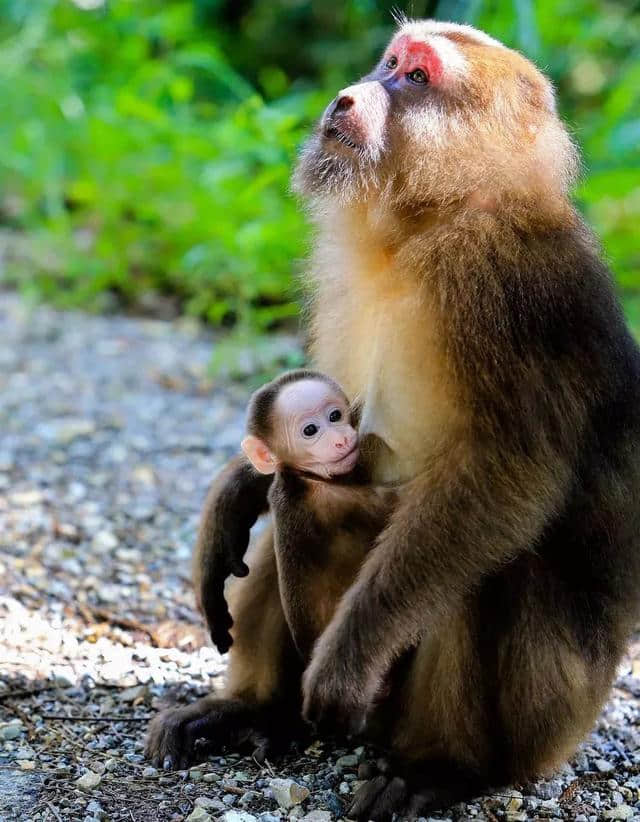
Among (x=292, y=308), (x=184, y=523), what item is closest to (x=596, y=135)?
(x=292, y=308)

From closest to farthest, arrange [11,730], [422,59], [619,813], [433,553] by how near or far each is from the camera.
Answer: [433,553] → [422,59] → [619,813] → [11,730]

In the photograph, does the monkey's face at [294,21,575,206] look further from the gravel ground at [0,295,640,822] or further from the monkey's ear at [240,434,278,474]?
the gravel ground at [0,295,640,822]

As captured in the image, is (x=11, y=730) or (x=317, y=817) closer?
(x=317, y=817)

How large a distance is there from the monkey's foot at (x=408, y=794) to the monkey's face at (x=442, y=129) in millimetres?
1586

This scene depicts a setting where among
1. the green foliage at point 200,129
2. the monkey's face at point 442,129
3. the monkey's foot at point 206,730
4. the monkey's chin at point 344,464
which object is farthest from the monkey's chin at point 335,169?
the green foliage at point 200,129

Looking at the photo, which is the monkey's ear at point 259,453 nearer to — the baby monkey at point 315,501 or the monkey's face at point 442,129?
the baby monkey at point 315,501

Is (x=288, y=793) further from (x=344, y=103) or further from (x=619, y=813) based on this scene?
(x=344, y=103)

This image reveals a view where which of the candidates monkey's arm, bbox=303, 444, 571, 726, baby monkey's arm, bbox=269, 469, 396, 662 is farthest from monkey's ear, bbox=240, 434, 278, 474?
monkey's arm, bbox=303, 444, 571, 726

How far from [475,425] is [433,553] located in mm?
343

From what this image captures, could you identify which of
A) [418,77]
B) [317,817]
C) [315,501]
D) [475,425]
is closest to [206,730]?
[317,817]

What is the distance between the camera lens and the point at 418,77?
3.30 meters

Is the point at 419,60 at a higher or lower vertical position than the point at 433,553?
higher

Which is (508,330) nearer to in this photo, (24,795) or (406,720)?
(406,720)

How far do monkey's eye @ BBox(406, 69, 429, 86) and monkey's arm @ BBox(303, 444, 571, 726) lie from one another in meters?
1.04
